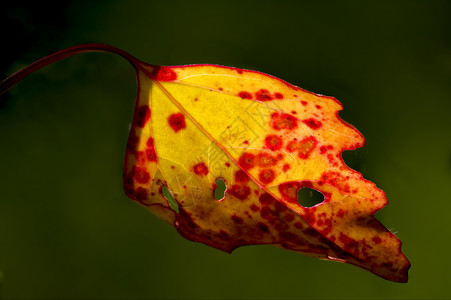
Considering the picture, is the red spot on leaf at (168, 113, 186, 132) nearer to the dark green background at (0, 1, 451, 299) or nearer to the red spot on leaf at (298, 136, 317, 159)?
the red spot on leaf at (298, 136, 317, 159)

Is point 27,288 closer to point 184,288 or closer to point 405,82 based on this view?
point 184,288

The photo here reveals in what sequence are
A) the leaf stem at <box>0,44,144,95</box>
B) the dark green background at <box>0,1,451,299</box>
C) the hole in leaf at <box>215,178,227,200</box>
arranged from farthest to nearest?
the dark green background at <box>0,1,451,299</box>, the hole in leaf at <box>215,178,227,200</box>, the leaf stem at <box>0,44,144,95</box>

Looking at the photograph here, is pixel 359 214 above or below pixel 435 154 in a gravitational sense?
above

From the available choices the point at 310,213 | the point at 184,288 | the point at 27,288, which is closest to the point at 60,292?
the point at 27,288

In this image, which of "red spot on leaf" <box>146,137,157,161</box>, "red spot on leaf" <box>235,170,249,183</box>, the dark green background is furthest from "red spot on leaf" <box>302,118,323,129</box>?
the dark green background

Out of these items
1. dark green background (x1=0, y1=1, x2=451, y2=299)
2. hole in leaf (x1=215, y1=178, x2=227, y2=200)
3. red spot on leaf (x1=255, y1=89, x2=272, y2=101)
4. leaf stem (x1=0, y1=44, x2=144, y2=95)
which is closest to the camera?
leaf stem (x1=0, y1=44, x2=144, y2=95)

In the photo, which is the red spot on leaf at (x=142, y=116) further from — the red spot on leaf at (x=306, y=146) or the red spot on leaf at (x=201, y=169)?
the red spot on leaf at (x=306, y=146)
